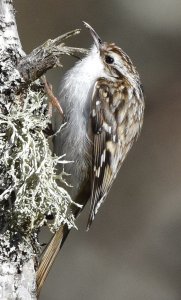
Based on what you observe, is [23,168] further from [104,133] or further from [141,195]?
[141,195]

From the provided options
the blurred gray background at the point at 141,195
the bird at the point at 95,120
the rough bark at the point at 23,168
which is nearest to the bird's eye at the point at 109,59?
the bird at the point at 95,120

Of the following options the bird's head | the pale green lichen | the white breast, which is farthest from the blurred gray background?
the pale green lichen

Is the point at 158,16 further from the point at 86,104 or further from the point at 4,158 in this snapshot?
the point at 4,158

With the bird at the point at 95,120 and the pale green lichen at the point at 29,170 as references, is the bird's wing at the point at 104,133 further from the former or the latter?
the pale green lichen at the point at 29,170

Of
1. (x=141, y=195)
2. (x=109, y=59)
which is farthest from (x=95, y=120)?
(x=141, y=195)

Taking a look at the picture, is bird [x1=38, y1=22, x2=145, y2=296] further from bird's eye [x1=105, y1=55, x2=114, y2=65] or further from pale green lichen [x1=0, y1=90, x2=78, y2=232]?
pale green lichen [x1=0, y1=90, x2=78, y2=232]

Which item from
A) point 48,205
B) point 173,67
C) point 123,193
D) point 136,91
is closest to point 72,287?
point 123,193

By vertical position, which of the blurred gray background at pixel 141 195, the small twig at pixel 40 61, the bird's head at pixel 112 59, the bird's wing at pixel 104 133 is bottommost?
the blurred gray background at pixel 141 195

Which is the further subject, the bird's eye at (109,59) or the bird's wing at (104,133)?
the bird's eye at (109,59)
